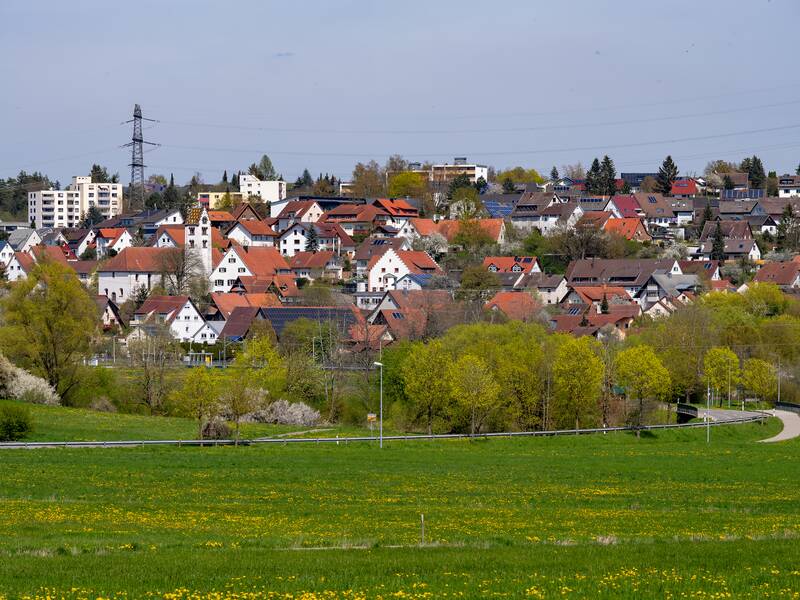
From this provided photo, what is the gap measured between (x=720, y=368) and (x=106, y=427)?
127ft

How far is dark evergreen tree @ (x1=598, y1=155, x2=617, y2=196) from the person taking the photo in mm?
182750

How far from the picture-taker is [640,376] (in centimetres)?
6962

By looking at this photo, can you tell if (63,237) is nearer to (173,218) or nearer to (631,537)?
(173,218)

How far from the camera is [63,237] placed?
18350 cm

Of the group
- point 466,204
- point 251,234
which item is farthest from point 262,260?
point 466,204

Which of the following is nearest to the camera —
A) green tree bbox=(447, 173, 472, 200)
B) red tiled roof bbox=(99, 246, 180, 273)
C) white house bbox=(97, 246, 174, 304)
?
white house bbox=(97, 246, 174, 304)

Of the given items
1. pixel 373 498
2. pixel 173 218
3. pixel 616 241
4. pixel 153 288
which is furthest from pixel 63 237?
pixel 373 498

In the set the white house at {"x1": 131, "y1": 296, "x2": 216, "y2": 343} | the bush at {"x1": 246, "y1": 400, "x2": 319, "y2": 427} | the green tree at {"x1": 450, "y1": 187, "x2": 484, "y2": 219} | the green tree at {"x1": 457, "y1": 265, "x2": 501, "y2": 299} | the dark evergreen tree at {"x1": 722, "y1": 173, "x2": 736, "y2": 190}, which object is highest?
the dark evergreen tree at {"x1": 722, "y1": 173, "x2": 736, "y2": 190}

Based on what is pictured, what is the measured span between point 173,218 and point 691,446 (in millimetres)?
124516

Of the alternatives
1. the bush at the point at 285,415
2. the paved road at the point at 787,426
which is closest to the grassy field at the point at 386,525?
the paved road at the point at 787,426

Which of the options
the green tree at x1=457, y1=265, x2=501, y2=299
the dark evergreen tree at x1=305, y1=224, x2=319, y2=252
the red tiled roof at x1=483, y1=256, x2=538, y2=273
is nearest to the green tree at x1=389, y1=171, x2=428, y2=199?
the dark evergreen tree at x1=305, y1=224, x2=319, y2=252

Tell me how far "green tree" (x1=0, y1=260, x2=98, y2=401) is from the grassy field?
21.3 meters

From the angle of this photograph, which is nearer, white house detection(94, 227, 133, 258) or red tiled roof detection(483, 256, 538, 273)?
red tiled roof detection(483, 256, 538, 273)

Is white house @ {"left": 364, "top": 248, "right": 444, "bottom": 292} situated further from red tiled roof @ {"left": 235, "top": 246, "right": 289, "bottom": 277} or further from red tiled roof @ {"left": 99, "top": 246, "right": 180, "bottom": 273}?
red tiled roof @ {"left": 99, "top": 246, "right": 180, "bottom": 273}
